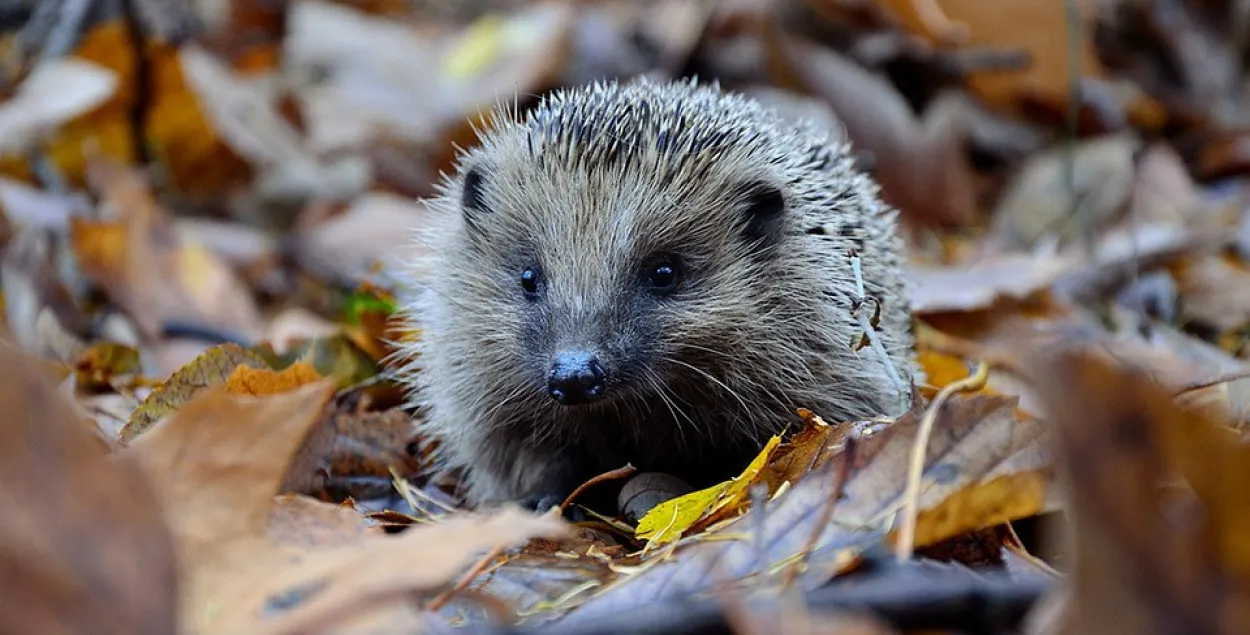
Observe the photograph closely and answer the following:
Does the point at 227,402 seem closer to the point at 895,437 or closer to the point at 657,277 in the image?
the point at 895,437

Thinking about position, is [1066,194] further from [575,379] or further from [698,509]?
[698,509]

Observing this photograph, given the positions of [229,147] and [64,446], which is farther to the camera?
[229,147]

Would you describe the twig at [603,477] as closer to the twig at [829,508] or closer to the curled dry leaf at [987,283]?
the twig at [829,508]

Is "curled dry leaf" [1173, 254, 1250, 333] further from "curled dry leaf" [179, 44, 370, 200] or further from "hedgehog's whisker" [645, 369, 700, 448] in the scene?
"curled dry leaf" [179, 44, 370, 200]

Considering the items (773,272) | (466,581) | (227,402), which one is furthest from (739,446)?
(227,402)

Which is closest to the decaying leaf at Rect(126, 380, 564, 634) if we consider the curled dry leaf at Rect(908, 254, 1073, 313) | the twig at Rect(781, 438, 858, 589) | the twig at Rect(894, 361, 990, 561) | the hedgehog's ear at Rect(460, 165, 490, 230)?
the twig at Rect(781, 438, 858, 589)

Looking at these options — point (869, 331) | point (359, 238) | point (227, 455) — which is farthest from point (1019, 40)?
point (227, 455)
